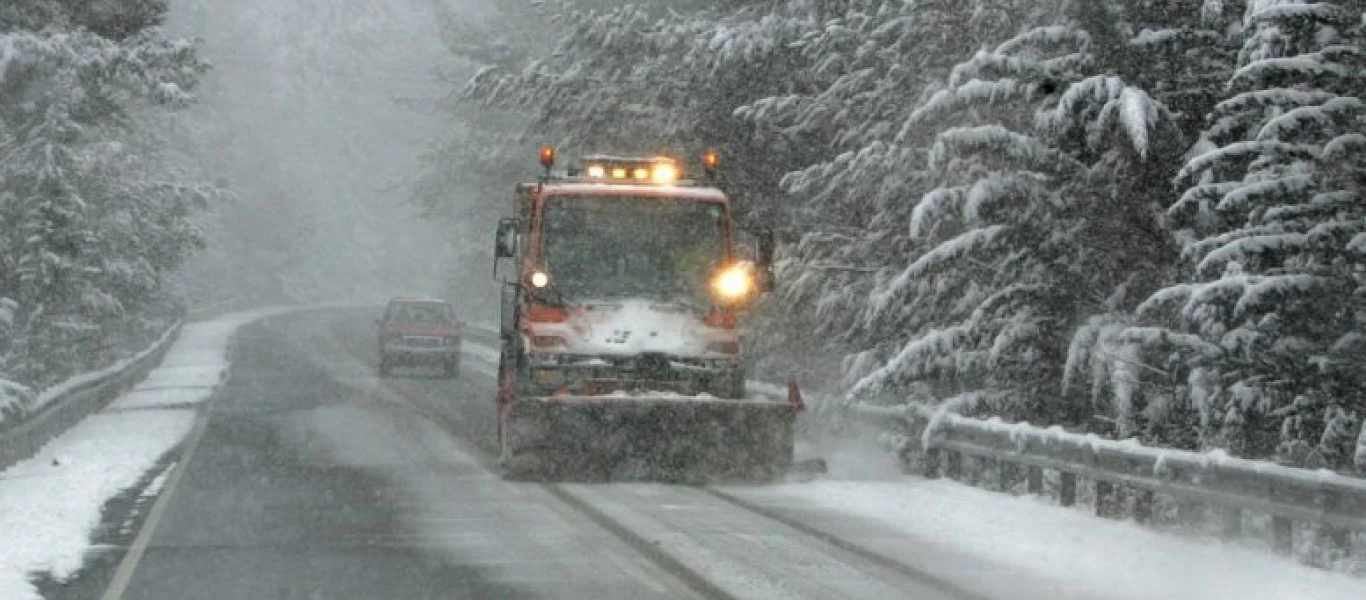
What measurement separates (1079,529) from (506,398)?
23.2 feet

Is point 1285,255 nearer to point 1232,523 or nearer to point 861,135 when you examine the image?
point 1232,523

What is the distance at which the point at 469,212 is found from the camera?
194ft

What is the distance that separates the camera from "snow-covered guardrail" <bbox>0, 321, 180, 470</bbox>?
17328 millimetres

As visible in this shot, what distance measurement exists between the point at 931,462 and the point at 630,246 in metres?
3.63

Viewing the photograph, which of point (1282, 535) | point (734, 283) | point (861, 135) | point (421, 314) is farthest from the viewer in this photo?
point (421, 314)

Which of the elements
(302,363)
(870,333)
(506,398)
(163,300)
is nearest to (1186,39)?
(870,333)

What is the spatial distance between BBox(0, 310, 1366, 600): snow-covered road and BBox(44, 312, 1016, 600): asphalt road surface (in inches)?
1.2

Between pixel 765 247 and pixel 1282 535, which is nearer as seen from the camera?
pixel 1282 535

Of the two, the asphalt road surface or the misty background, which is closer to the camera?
the asphalt road surface

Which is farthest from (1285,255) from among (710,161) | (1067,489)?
(710,161)

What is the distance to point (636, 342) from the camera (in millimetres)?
16609

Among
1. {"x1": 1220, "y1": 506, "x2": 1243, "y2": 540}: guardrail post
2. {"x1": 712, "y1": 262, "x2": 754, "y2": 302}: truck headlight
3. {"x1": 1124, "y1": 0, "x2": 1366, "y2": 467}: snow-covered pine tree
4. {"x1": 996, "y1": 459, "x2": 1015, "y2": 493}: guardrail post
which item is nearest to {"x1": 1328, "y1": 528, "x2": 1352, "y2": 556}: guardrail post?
{"x1": 1220, "y1": 506, "x2": 1243, "y2": 540}: guardrail post

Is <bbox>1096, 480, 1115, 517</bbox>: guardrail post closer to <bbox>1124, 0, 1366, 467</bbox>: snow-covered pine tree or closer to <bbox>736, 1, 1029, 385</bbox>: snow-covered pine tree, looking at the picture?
<bbox>1124, 0, 1366, 467</bbox>: snow-covered pine tree

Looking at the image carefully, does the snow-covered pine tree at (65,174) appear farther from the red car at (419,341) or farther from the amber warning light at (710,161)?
the amber warning light at (710,161)
